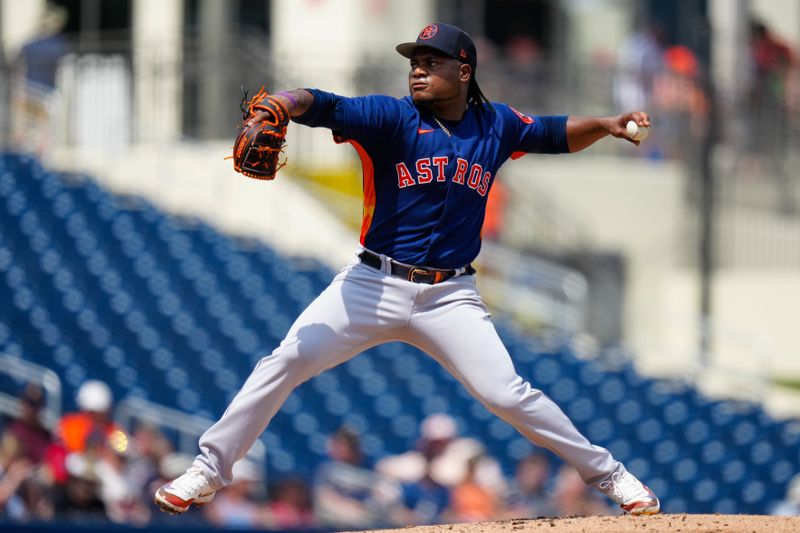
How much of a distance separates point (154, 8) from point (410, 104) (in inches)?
457

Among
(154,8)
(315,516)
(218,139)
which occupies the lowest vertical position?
(315,516)

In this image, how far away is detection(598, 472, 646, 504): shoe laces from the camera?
5.37 m

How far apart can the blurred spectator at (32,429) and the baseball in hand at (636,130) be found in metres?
4.69

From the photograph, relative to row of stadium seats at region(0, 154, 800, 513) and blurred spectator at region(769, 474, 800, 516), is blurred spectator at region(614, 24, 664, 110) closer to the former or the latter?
row of stadium seats at region(0, 154, 800, 513)

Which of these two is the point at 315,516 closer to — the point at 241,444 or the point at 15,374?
the point at 15,374

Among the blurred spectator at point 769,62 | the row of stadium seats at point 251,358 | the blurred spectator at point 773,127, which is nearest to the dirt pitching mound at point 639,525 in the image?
the row of stadium seats at point 251,358

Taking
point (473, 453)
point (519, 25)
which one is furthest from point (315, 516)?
point (519, 25)

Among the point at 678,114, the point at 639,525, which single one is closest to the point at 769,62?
the point at 678,114

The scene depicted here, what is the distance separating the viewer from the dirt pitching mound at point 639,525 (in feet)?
17.1

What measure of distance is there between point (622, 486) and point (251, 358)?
5635 mm

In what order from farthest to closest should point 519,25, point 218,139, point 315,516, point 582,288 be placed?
1. point 519,25
2. point 218,139
3. point 582,288
4. point 315,516

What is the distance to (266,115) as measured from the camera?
15.5 feet

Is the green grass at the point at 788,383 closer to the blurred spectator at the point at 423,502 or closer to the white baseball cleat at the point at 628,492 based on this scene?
the blurred spectator at the point at 423,502

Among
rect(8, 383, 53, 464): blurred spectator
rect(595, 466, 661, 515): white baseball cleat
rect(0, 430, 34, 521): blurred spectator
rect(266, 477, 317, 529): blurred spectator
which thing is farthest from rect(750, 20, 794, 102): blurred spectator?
rect(595, 466, 661, 515): white baseball cleat
